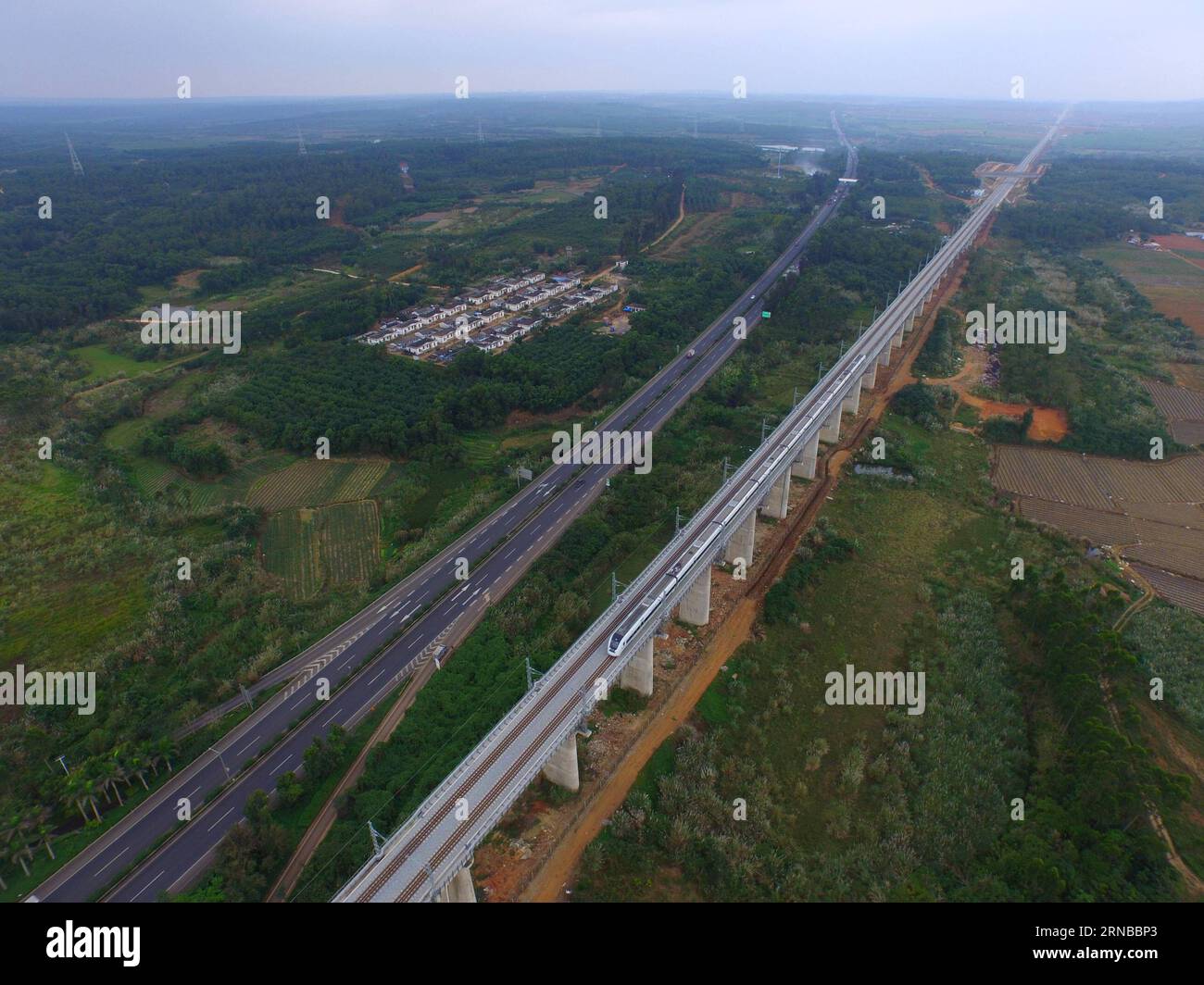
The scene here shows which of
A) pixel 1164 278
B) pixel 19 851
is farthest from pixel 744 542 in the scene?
pixel 1164 278

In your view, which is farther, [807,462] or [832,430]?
[832,430]

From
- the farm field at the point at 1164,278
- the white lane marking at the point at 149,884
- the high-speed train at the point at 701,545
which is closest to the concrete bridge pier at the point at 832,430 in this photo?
the high-speed train at the point at 701,545

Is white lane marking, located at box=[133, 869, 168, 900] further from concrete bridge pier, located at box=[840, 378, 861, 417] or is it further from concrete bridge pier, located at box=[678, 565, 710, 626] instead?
concrete bridge pier, located at box=[840, 378, 861, 417]

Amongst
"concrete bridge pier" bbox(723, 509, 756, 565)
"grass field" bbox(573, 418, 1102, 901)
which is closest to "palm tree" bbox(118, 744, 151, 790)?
"grass field" bbox(573, 418, 1102, 901)

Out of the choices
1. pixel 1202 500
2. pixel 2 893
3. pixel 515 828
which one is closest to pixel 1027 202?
pixel 1202 500

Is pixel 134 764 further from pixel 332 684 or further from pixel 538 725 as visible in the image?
pixel 538 725
